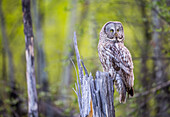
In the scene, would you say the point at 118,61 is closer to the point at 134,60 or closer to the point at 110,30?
the point at 110,30

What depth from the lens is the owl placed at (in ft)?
11.1

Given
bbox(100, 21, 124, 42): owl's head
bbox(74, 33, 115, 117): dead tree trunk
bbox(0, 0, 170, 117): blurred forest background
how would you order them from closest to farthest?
bbox(74, 33, 115, 117): dead tree trunk → bbox(100, 21, 124, 42): owl's head → bbox(0, 0, 170, 117): blurred forest background

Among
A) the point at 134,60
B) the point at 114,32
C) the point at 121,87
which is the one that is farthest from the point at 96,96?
the point at 134,60

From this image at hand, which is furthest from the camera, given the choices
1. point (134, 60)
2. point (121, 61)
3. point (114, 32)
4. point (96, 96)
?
point (134, 60)

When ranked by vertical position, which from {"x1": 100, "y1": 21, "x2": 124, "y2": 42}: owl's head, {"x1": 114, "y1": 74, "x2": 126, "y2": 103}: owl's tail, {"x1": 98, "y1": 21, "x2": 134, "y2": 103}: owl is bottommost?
{"x1": 114, "y1": 74, "x2": 126, "y2": 103}: owl's tail

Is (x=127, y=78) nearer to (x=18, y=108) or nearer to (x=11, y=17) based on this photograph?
Result: (x=18, y=108)

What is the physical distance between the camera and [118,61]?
3.37 m

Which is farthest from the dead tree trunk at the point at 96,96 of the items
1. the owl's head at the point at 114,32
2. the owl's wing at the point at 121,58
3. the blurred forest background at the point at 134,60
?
the blurred forest background at the point at 134,60

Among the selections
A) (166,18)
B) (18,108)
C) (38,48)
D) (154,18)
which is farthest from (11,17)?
(166,18)

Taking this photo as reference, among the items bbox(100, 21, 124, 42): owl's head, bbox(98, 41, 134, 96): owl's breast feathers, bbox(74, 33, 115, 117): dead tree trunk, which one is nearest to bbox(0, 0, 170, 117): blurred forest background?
bbox(100, 21, 124, 42): owl's head

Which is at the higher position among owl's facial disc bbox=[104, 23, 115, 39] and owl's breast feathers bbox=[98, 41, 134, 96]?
owl's facial disc bbox=[104, 23, 115, 39]

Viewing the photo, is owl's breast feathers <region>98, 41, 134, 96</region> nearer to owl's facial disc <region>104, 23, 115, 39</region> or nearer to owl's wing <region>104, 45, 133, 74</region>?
owl's wing <region>104, 45, 133, 74</region>

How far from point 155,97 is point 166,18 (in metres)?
2.09

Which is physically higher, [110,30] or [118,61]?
[110,30]
